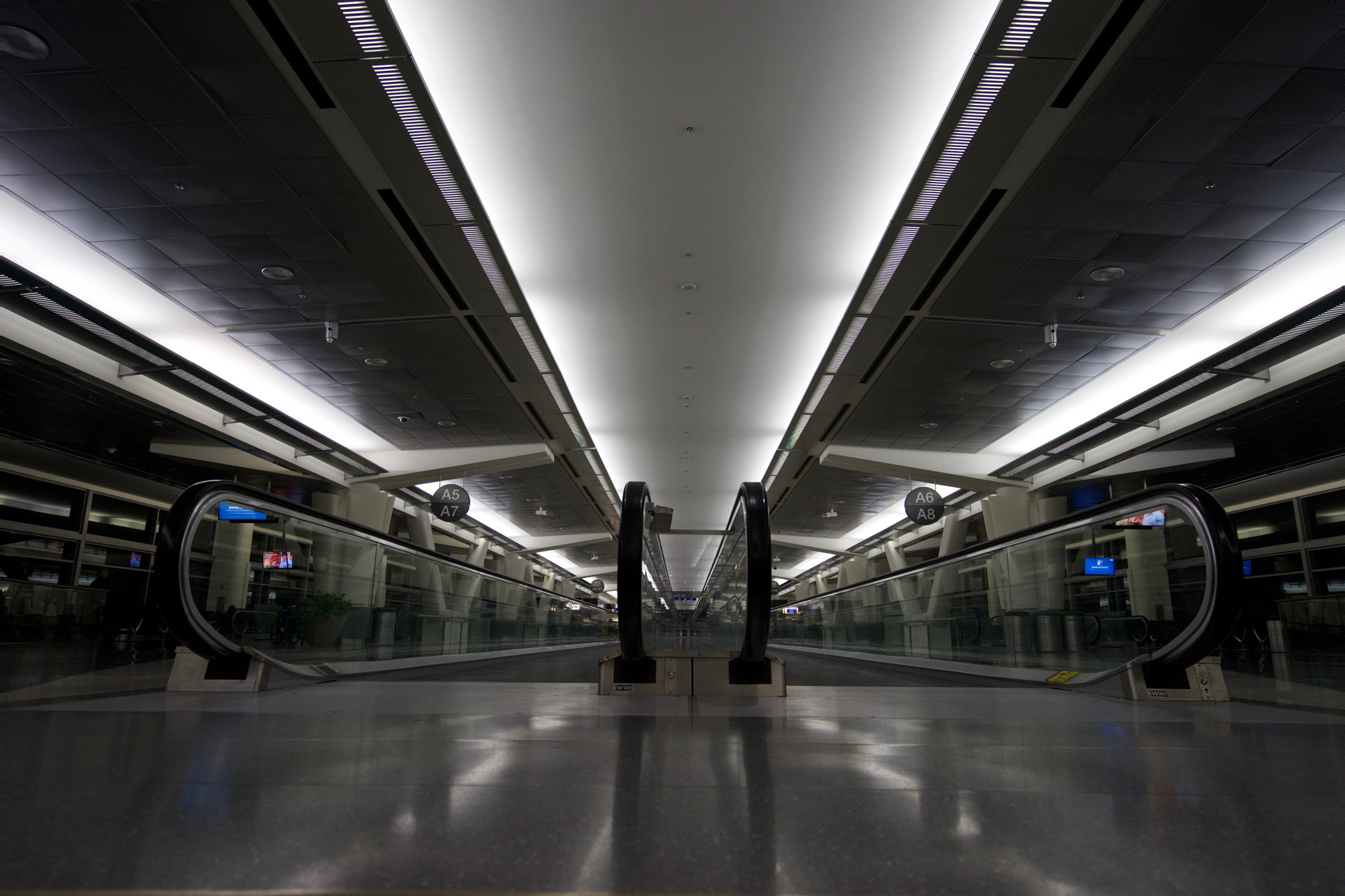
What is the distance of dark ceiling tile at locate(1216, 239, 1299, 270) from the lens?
31.8ft

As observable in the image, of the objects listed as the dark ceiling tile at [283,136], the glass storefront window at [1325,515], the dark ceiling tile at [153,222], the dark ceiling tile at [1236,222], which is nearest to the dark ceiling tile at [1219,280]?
the dark ceiling tile at [1236,222]

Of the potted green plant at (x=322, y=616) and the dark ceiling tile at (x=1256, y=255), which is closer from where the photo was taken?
the potted green plant at (x=322, y=616)

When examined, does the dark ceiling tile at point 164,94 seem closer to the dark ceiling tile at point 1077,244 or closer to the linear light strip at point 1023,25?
the linear light strip at point 1023,25

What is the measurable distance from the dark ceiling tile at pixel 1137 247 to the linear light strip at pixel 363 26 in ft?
28.1

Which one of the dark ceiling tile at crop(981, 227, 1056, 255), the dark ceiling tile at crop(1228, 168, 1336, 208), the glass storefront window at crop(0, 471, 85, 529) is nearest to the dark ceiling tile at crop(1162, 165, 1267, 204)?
the dark ceiling tile at crop(1228, 168, 1336, 208)

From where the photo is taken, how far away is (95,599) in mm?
18812

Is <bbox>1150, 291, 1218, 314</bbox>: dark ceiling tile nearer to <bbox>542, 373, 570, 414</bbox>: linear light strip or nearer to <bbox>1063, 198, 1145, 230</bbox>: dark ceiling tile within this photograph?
<bbox>1063, 198, 1145, 230</bbox>: dark ceiling tile

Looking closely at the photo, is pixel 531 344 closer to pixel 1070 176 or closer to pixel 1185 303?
pixel 1070 176

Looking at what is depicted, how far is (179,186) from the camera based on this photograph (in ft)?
28.1

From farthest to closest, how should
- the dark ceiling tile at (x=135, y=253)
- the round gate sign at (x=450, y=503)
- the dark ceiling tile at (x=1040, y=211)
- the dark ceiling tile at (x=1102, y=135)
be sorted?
the round gate sign at (x=450, y=503)
the dark ceiling tile at (x=135, y=253)
the dark ceiling tile at (x=1040, y=211)
the dark ceiling tile at (x=1102, y=135)

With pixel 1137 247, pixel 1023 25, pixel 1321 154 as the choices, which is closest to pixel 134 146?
pixel 1023 25

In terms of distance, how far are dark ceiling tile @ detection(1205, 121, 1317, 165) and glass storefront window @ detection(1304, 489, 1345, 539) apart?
58.2 ft

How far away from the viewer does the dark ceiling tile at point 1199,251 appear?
9586mm

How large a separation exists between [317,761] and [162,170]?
27.0 feet
